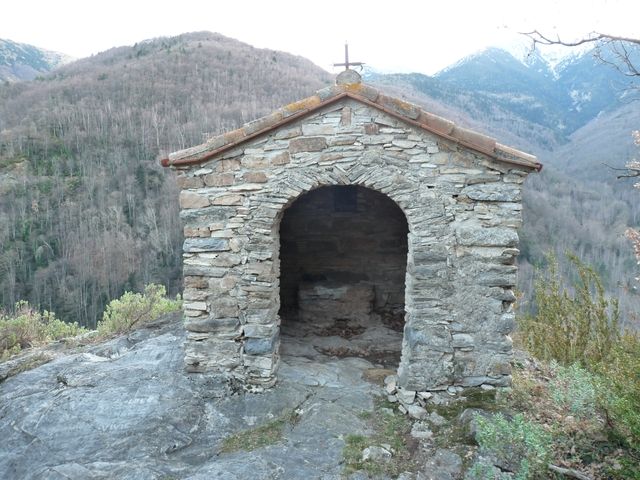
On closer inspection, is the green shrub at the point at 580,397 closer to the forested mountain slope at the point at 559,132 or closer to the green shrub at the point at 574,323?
the green shrub at the point at 574,323

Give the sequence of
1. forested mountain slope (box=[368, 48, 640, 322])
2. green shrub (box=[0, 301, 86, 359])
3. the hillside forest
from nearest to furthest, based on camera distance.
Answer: green shrub (box=[0, 301, 86, 359]) → the hillside forest → forested mountain slope (box=[368, 48, 640, 322])

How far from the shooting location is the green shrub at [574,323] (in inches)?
215

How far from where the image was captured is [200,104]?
151 feet

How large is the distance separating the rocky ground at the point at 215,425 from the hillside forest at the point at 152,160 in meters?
17.9

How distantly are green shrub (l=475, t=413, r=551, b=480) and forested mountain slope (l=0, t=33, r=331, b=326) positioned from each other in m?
27.7

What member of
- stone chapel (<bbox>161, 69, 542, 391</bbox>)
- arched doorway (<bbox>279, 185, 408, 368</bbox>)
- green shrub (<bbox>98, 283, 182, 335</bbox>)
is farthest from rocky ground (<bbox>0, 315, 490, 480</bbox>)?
green shrub (<bbox>98, 283, 182, 335</bbox>)

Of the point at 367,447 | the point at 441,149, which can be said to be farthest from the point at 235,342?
the point at 441,149

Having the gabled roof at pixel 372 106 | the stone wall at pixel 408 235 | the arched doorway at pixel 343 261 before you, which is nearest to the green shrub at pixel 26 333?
the arched doorway at pixel 343 261

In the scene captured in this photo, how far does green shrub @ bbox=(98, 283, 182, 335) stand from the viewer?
25.8 feet

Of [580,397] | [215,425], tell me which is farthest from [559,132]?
[215,425]

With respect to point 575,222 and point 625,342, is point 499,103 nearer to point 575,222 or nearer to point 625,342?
point 575,222

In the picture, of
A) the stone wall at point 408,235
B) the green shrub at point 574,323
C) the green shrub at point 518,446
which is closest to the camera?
the green shrub at point 518,446

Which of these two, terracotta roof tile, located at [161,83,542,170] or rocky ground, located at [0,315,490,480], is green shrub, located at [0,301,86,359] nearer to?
rocky ground, located at [0,315,490,480]

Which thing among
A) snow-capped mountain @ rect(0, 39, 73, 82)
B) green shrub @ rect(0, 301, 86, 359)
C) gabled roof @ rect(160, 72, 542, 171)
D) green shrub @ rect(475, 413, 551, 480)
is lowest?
green shrub @ rect(0, 301, 86, 359)
